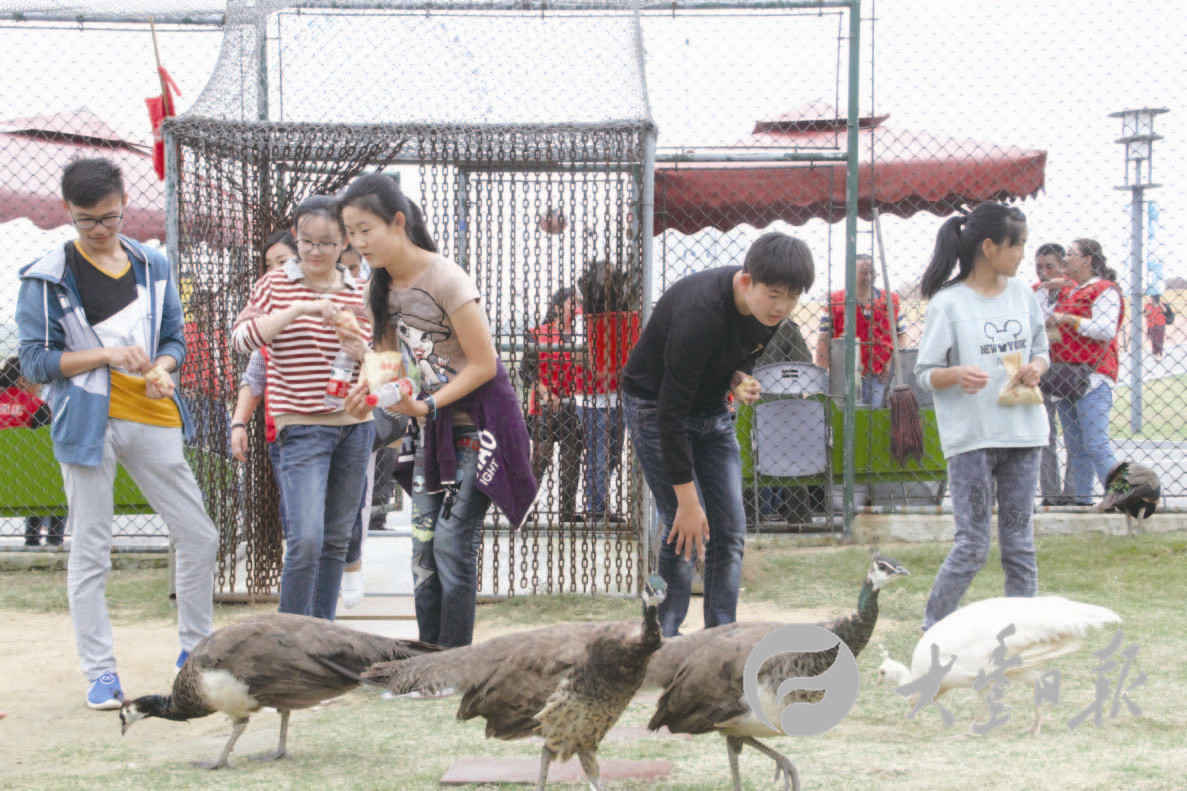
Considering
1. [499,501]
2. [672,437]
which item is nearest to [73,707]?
[499,501]

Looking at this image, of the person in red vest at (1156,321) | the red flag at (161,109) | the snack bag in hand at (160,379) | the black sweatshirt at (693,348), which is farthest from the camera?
the person in red vest at (1156,321)

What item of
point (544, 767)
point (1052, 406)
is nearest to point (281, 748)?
point (544, 767)

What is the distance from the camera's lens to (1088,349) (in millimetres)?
8344

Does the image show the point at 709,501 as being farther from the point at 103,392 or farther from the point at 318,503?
the point at 103,392

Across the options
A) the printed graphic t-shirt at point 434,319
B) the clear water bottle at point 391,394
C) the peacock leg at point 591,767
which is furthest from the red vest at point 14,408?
the peacock leg at point 591,767

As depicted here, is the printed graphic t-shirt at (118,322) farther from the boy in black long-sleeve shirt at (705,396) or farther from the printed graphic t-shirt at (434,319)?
the boy in black long-sleeve shirt at (705,396)

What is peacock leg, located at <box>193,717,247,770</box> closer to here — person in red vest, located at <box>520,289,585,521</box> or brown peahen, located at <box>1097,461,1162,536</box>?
person in red vest, located at <box>520,289,585,521</box>

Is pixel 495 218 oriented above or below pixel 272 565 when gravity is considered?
above

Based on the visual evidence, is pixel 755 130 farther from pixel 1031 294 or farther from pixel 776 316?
pixel 776 316

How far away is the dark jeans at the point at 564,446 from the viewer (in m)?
6.86

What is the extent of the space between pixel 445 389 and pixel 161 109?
3943 mm

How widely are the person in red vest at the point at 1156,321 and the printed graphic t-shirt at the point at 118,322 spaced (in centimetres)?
730

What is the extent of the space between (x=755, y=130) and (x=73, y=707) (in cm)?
603

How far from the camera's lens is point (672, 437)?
434 centimetres
